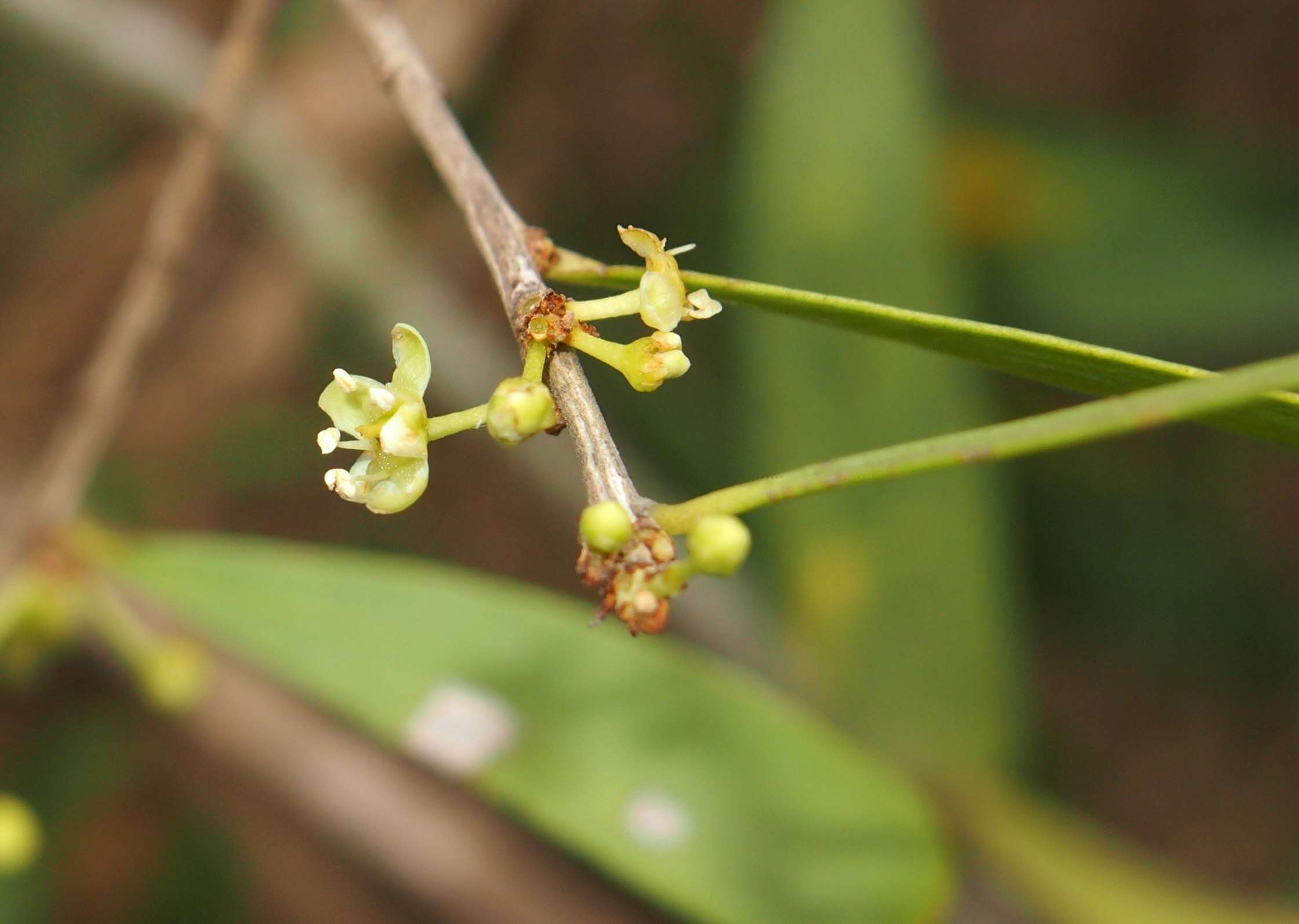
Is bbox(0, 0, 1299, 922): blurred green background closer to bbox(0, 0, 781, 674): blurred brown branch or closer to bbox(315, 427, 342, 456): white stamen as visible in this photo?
bbox(0, 0, 781, 674): blurred brown branch

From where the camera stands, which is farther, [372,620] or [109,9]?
[109,9]

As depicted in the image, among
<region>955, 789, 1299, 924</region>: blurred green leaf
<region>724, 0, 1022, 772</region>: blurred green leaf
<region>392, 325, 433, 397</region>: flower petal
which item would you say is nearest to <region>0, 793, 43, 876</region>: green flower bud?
<region>392, 325, 433, 397</region>: flower petal

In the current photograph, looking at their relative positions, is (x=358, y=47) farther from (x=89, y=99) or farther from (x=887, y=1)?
(x=887, y=1)

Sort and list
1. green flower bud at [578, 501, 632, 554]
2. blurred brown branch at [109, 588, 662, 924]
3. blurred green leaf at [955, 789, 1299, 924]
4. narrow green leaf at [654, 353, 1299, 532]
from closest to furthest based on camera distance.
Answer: narrow green leaf at [654, 353, 1299, 532] < green flower bud at [578, 501, 632, 554] < blurred green leaf at [955, 789, 1299, 924] < blurred brown branch at [109, 588, 662, 924]

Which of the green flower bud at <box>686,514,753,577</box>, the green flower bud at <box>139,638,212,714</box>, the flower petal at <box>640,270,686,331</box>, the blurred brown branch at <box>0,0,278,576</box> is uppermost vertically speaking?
the blurred brown branch at <box>0,0,278,576</box>

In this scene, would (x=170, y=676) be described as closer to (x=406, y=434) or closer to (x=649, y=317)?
(x=406, y=434)

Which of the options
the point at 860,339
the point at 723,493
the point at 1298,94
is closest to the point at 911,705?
the point at 860,339
